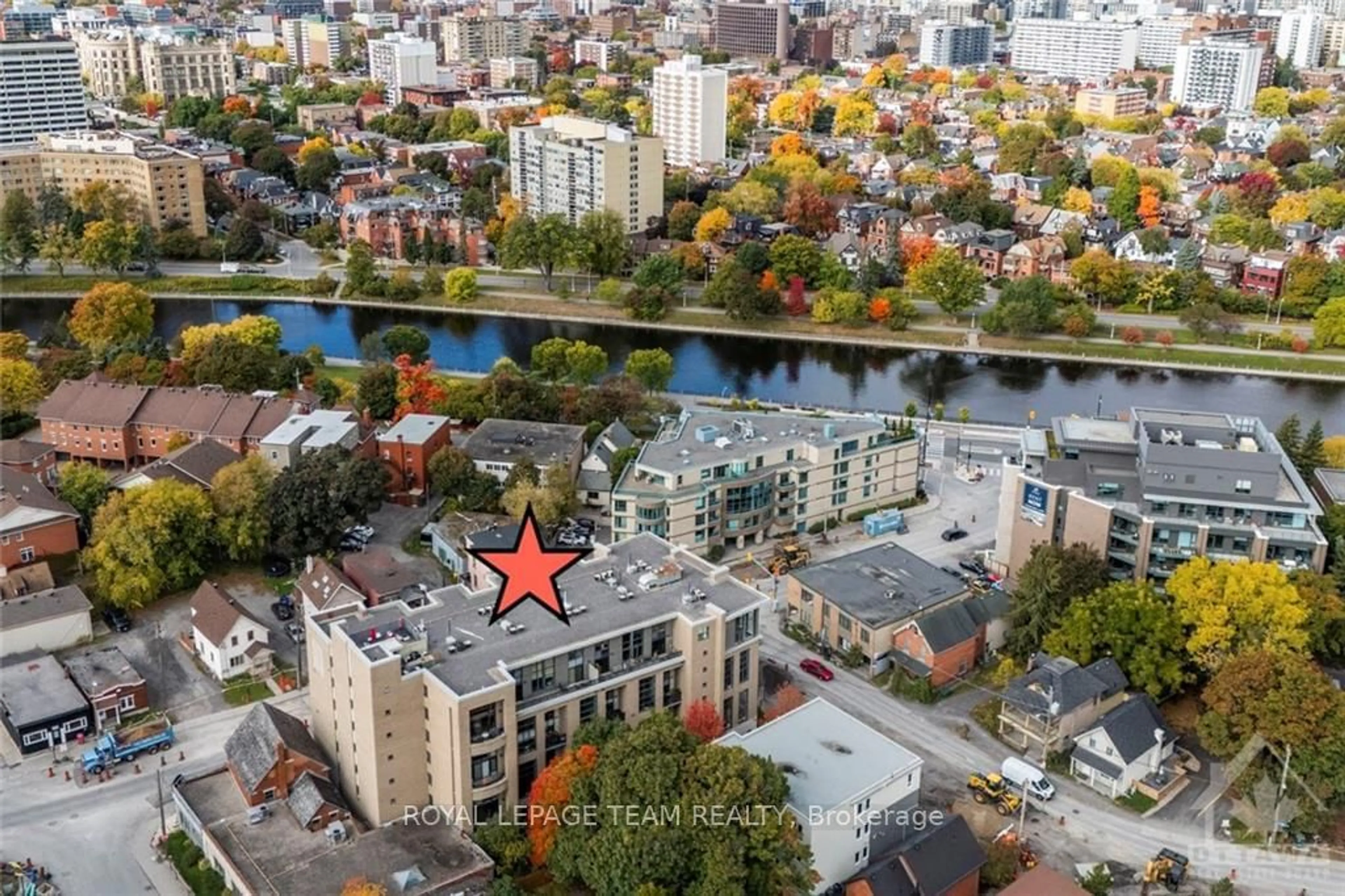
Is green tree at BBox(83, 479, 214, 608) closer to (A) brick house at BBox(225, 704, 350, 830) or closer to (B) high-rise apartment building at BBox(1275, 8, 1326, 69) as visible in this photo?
(A) brick house at BBox(225, 704, 350, 830)

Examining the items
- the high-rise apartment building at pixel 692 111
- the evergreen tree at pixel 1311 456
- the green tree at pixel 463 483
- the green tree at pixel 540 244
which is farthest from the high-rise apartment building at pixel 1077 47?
the green tree at pixel 463 483

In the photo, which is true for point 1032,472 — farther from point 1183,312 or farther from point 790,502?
point 1183,312

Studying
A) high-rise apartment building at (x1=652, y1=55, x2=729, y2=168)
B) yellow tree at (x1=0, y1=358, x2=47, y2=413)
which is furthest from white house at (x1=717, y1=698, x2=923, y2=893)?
high-rise apartment building at (x1=652, y1=55, x2=729, y2=168)

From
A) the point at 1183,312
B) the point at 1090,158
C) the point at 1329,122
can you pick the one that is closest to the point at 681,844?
the point at 1183,312

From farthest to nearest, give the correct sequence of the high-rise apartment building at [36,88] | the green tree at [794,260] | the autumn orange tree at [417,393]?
the high-rise apartment building at [36,88]
the green tree at [794,260]
the autumn orange tree at [417,393]

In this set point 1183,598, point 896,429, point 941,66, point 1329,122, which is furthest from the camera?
point 941,66

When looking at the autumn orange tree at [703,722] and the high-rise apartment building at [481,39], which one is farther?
the high-rise apartment building at [481,39]

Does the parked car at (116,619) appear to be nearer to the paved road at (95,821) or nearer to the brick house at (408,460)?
the paved road at (95,821)
